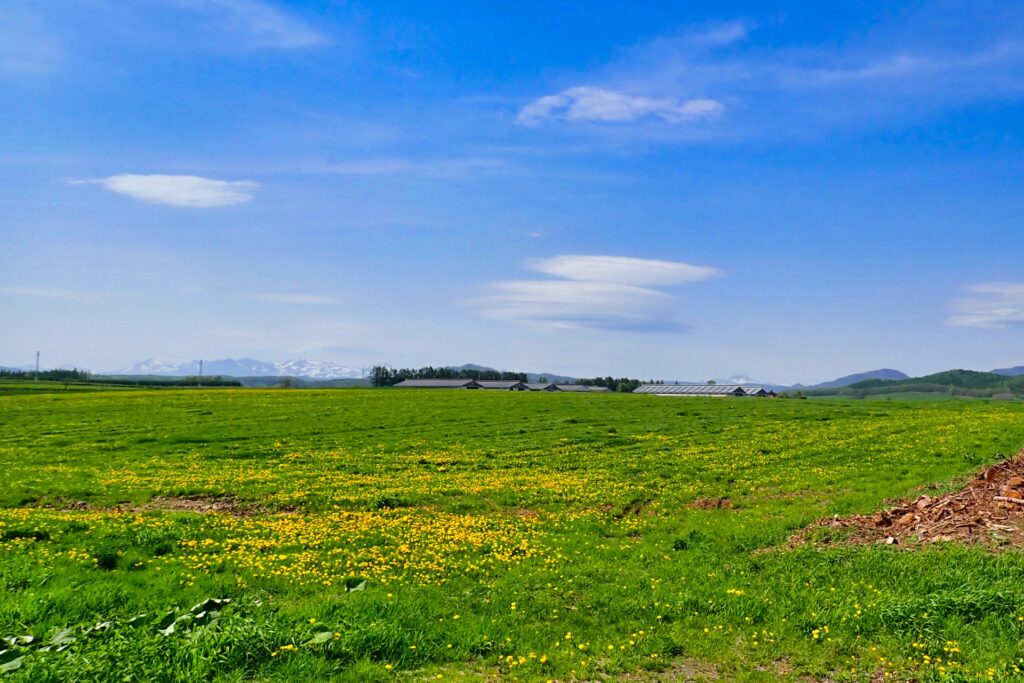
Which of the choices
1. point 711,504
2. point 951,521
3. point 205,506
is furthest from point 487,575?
point 205,506

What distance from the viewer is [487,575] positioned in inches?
597

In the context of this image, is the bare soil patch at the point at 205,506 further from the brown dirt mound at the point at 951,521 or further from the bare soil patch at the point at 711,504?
the brown dirt mound at the point at 951,521

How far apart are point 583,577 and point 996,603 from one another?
25.5ft

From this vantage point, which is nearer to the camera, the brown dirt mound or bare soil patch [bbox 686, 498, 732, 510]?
the brown dirt mound

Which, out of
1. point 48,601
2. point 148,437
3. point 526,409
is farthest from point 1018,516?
point 526,409

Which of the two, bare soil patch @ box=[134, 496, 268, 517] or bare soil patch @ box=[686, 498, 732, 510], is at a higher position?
bare soil patch @ box=[686, 498, 732, 510]

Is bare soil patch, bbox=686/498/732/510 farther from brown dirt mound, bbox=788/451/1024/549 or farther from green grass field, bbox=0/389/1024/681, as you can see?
brown dirt mound, bbox=788/451/1024/549

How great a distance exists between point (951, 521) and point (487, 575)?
1177 centimetres

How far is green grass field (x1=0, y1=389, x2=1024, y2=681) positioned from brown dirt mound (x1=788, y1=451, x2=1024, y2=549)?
3.05 feet

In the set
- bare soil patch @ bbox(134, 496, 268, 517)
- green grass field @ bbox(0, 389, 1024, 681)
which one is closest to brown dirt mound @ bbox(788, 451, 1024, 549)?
green grass field @ bbox(0, 389, 1024, 681)

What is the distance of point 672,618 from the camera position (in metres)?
12.3

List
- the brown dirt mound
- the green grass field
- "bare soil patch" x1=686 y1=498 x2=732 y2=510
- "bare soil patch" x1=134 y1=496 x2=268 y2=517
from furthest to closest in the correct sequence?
"bare soil patch" x1=686 y1=498 x2=732 y2=510 < "bare soil patch" x1=134 y1=496 x2=268 y2=517 < the brown dirt mound < the green grass field

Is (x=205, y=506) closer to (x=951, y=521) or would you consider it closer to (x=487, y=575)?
(x=487, y=575)

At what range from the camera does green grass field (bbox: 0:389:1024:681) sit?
9.95 m
